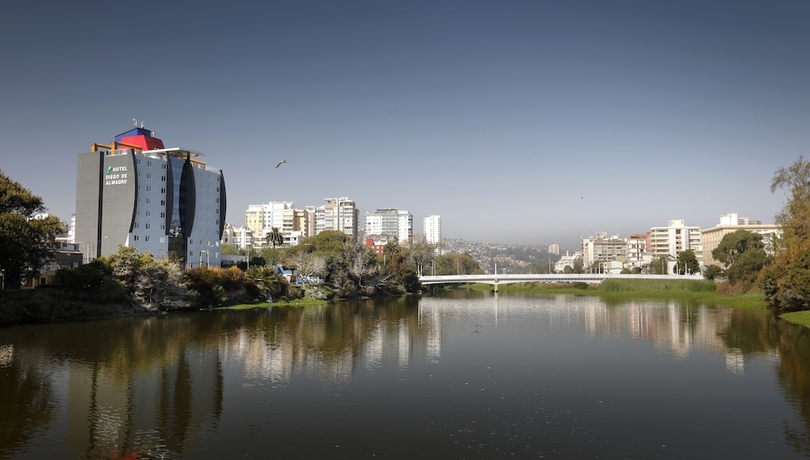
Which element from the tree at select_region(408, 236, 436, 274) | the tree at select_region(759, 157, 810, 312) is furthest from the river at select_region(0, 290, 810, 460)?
the tree at select_region(408, 236, 436, 274)

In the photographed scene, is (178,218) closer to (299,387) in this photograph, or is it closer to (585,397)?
(299,387)

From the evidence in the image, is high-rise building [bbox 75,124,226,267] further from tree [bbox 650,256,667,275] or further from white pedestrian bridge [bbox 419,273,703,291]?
tree [bbox 650,256,667,275]

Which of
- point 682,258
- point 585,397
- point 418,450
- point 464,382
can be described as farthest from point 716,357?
point 682,258

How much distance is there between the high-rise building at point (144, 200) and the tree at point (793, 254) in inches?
3173

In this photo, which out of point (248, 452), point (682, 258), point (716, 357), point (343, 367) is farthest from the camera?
point (682, 258)

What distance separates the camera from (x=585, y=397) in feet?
92.2

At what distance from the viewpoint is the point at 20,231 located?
56.5 m

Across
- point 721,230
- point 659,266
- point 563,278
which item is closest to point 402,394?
point 563,278

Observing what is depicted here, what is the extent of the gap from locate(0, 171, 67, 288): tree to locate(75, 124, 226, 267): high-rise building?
27524 mm

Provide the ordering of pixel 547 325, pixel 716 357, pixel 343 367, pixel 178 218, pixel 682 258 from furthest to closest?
pixel 682 258, pixel 178 218, pixel 547 325, pixel 716 357, pixel 343 367

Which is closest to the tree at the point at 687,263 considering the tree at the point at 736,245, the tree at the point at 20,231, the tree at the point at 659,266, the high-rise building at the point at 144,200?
the tree at the point at 659,266

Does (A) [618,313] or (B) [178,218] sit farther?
(B) [178,218]

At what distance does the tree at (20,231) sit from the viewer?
55312 mm

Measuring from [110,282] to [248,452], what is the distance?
55072mm
